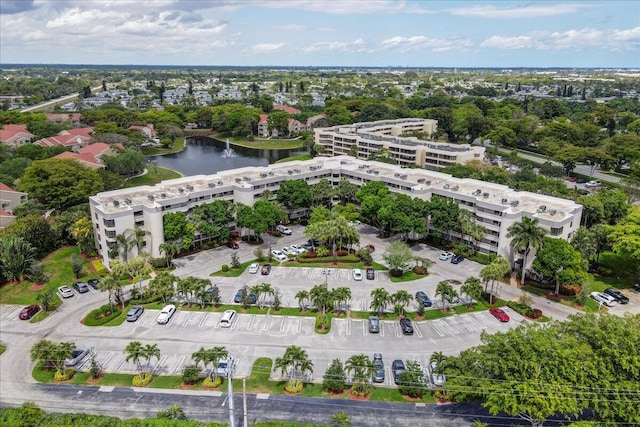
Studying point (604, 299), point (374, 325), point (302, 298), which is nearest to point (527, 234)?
point (604, 299)

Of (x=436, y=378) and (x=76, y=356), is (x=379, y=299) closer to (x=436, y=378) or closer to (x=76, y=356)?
(x=436, y=378)

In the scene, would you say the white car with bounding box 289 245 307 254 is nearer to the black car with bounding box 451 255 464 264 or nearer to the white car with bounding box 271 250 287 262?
the white car with bounding box 271 250 287 262

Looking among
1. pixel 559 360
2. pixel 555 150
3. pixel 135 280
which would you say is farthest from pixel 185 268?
pixel 555 150

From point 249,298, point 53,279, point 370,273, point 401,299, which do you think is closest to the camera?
point 401,299

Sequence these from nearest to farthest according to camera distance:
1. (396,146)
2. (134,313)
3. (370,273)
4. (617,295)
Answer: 1. (134,313)
2. (617,295)
3. (370,273)
4. (396,146)

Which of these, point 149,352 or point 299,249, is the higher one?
point 149,352

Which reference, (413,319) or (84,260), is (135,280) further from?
(413,319)
